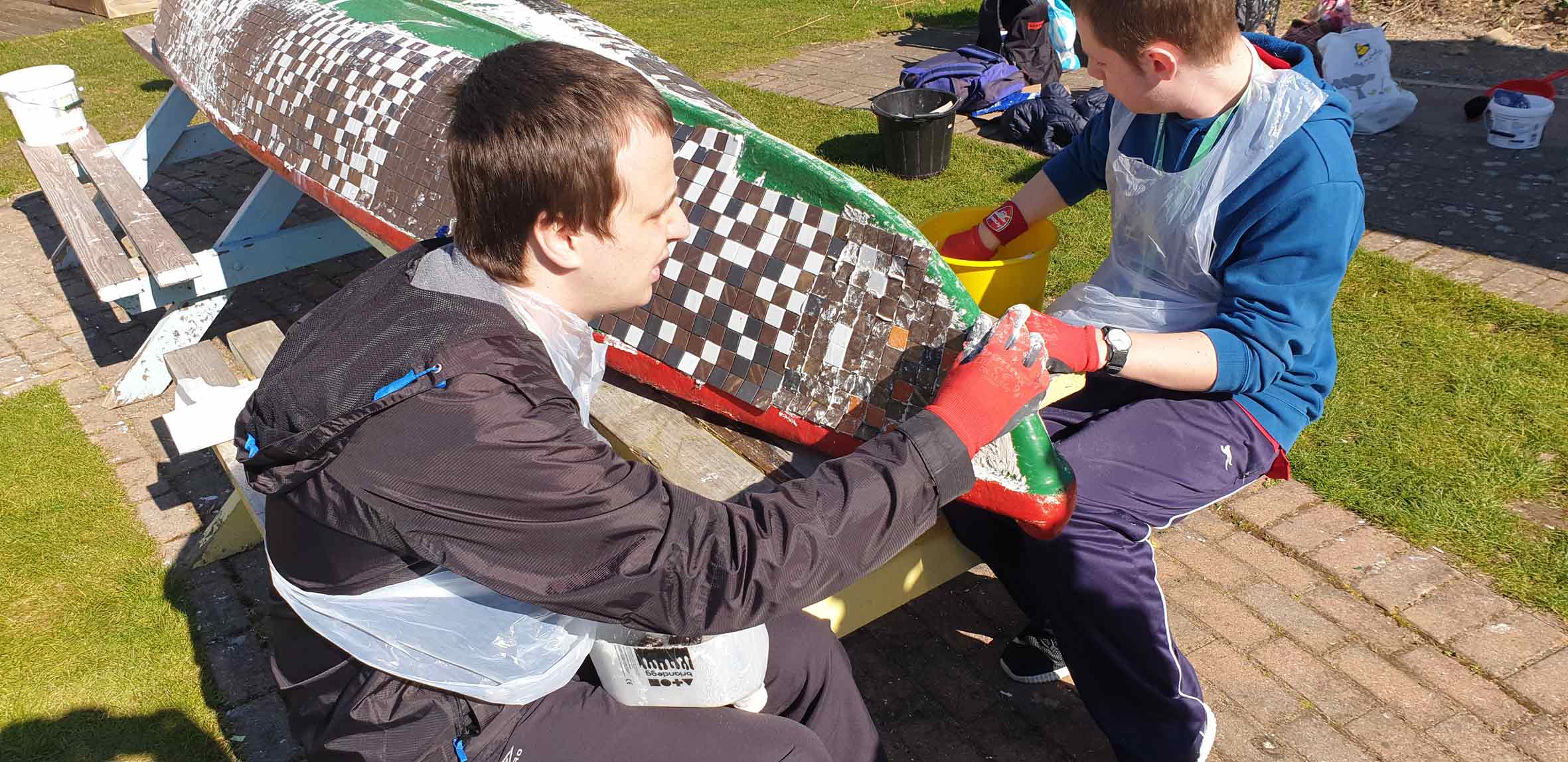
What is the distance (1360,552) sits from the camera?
3205 mm

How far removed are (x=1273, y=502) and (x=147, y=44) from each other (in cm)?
620

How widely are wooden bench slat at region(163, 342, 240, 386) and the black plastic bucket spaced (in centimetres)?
365

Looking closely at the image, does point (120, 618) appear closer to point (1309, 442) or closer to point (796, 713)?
point (796, 713)

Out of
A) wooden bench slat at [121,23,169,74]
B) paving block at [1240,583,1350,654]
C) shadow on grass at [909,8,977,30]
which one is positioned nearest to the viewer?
paving block at [1240,583,1350,654]

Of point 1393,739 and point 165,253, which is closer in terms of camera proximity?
point 1393,739

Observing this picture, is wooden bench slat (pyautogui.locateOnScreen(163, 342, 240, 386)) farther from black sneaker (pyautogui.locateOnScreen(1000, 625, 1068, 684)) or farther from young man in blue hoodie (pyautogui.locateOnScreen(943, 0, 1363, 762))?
black sneaker (pyautogui.locateOnScreen(1000, 625, 1068, 684))

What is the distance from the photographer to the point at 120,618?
327cm

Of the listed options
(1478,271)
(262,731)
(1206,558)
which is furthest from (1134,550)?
(1478,271)

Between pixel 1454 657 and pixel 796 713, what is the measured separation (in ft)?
6.07

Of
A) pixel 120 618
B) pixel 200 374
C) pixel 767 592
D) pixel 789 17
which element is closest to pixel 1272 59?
pixel 767 592

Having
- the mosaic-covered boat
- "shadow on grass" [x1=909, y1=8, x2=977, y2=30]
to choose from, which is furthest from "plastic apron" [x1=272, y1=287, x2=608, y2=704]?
"shadow on grass" [x1=909, y1=8, x2=977, y2=30]

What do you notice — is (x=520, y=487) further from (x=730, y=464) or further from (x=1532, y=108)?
(x=1532, y=108)

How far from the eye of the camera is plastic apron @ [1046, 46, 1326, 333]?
2.23 m

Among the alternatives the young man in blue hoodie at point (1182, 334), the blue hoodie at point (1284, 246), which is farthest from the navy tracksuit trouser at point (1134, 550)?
the blue hoodie at point (1284, 246)
